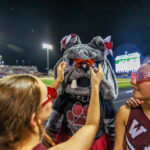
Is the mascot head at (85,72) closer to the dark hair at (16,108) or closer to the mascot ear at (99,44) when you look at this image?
the mascot ear at (99,44)

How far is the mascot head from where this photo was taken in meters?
1.59

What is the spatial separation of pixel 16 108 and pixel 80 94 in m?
0.93

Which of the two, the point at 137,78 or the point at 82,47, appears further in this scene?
the point at 82,47

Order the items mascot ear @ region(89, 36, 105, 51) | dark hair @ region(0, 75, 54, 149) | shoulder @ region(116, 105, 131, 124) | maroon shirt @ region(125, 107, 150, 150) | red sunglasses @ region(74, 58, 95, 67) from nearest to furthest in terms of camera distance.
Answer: dark hair @ region(0, 75, 54, 149)
maroon shirt @ region(125, 107, 150, 150)
shoulder @ region(116, 105, 131, 124)
red sunglasses @ region(74, 58, 95, 67)
mascot ear @ region(89, 36, 105, 51)

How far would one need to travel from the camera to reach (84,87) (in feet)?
5.20

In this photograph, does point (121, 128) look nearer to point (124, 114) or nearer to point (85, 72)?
point (124, 114)

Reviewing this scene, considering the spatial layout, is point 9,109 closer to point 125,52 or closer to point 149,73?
point 149,73

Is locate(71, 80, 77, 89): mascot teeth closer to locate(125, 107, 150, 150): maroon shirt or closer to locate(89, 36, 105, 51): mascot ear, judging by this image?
locate(89, 36, 105, 51): mascot ear

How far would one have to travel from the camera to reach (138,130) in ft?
3.42

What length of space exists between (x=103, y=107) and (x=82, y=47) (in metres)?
0.84

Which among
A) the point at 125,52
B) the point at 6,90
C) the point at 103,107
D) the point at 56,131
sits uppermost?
the point at 125,52

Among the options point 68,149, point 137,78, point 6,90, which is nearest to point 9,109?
point 6,90

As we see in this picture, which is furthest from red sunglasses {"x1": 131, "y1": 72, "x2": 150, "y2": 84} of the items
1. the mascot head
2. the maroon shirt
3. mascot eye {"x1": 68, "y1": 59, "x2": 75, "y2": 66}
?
mascot eye {"x1": 68, "y1": 59, "x2": 75, "y2": 66}

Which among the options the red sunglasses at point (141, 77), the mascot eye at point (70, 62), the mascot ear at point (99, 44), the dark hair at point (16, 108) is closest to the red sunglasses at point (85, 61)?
the mascot eye at point (70, 62)
